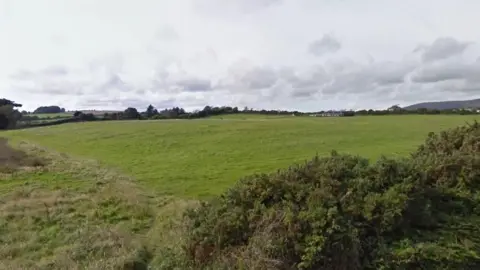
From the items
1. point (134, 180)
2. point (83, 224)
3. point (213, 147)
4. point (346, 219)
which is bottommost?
point (134, 180)

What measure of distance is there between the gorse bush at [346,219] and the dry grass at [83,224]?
7.03 feet

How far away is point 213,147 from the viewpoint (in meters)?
44.8

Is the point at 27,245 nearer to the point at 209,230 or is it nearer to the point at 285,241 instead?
the point at 209,230

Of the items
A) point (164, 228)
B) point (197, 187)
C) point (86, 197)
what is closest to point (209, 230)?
point (164, 228)

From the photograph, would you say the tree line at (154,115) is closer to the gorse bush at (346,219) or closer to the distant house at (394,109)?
the distant house at (394,109)

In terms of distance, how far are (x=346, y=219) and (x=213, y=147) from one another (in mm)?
37857

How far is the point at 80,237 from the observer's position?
1234cm

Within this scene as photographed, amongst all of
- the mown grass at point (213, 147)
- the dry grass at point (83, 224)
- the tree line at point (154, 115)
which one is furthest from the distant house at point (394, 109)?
the dry grass at point (83, 224)

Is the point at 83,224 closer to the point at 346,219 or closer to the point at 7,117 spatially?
the point at 346,219

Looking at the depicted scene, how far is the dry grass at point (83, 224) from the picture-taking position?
10.3 m

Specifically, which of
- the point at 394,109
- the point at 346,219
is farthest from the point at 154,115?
the point at 346,219

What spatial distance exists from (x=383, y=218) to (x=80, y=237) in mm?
8845

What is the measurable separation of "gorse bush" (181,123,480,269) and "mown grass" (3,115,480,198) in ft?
38.7

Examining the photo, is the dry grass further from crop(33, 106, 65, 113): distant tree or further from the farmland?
crop(33, 106, 65, 113): distant tree
